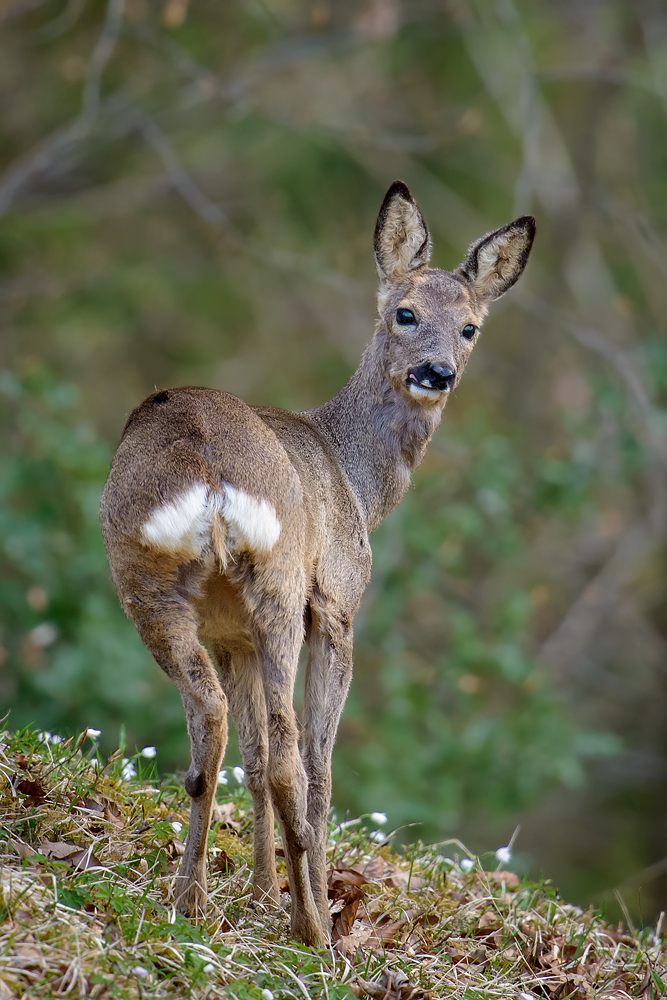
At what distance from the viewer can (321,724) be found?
4867mm

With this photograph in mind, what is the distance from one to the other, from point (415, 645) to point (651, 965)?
7.02 m

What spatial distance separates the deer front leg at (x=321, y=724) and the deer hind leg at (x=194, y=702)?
546 millimetres

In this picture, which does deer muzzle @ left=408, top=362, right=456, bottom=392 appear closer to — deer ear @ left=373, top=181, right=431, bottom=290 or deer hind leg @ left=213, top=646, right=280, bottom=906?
deer ear @ left=373, top=181, right=431, bottom=290

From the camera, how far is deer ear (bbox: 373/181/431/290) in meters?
5.80

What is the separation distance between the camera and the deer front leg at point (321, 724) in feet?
15.5

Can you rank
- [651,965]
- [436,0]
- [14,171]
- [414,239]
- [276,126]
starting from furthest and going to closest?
[276,126] → [436,0] → [14,171] → [414,239] → [651,965]

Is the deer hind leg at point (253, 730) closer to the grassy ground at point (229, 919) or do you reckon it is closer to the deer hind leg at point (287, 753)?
the grassy ground at point (229, 919)

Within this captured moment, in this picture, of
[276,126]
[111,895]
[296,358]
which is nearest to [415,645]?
[296,358]

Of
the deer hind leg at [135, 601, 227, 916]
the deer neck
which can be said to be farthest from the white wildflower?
the deer neck

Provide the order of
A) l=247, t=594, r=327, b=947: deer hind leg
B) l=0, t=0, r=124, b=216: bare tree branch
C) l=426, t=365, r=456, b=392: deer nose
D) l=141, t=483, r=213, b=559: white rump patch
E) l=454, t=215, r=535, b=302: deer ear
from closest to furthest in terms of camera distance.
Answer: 1. l=141, t=483, r=213, b=559: white rump patch
2. l=247, t=594, r=327, b=947: deer hind leg
3. l=426, t=365, r=456, b=392: deer nose
4. l=454, t=215, r=535, b=302: deer ear
5. l=0, t=0, r=124, b=216: bare tree branch

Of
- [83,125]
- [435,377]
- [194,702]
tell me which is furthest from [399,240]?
[83,125]

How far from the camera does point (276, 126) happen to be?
46.5 feet

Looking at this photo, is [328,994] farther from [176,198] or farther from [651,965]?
[176,198]

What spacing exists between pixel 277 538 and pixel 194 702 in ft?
2.16
